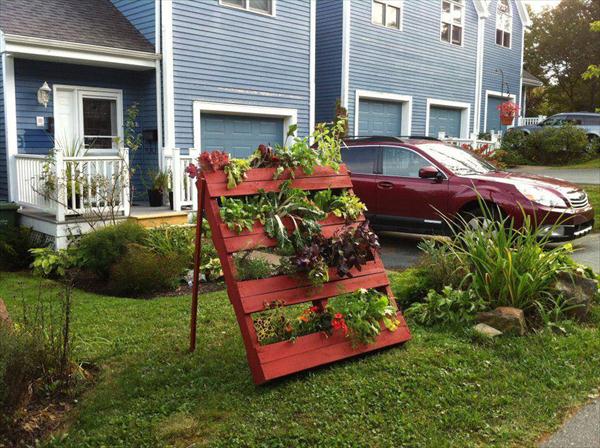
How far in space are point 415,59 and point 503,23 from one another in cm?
655

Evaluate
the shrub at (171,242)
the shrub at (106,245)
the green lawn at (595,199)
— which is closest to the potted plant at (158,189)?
the shrub at (171,242)

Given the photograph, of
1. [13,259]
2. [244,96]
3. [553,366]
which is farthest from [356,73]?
[553,366]

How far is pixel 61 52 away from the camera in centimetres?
1062

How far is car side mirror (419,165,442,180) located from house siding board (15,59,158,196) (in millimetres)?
5608

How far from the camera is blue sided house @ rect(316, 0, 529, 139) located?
1672cm

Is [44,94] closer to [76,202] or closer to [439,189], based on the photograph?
[76,202]

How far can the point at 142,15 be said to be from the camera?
12461 millimetres

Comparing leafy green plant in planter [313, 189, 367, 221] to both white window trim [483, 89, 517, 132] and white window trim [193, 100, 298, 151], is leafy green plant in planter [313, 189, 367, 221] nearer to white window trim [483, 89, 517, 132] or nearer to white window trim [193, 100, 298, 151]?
white window trim [193, 100, 298, 151]

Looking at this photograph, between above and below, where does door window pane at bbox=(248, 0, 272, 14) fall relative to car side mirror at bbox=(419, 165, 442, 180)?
above

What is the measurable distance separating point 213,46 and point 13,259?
20.3 ft

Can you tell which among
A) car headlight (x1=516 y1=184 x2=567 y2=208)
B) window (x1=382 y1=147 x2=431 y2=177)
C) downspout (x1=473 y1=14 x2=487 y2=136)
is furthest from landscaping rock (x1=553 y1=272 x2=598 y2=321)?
downspout (x1=473 y1=14 x2=487 y2=136)

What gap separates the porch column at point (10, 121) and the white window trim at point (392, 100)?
30.0 ft

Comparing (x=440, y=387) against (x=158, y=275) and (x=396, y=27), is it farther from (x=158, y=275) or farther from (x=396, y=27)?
(x=396, y=27)

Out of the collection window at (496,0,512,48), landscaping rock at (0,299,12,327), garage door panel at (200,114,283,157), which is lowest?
landscaping rock at (0,299,12,327)
